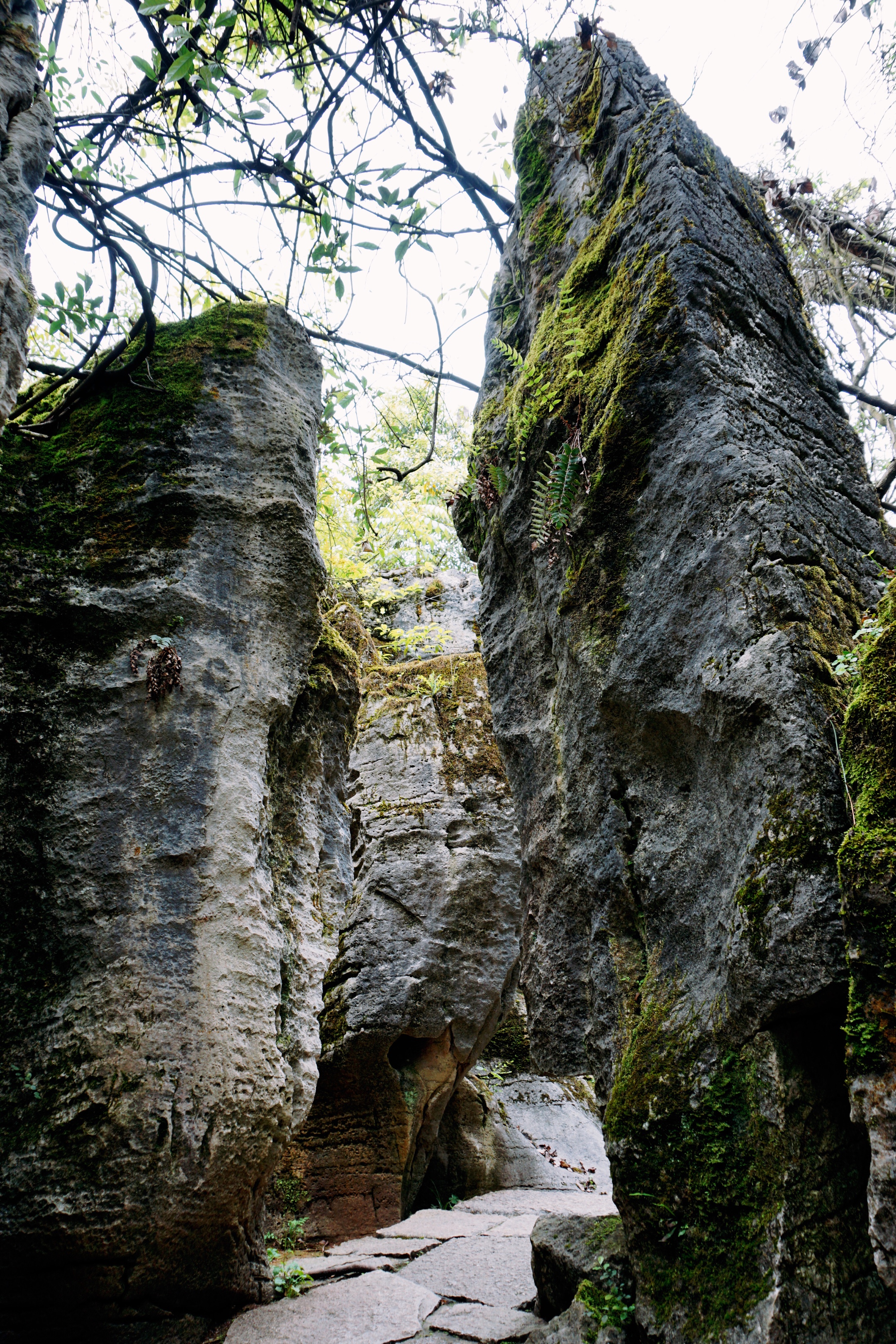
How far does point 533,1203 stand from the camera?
7.68 metres

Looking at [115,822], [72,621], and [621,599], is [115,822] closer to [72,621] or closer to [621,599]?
[72,621]

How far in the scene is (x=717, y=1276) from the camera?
85.4 inches

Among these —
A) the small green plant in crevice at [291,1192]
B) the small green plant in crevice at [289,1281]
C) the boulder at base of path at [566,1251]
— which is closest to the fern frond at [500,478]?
the boulder at base of path at [566,1251]

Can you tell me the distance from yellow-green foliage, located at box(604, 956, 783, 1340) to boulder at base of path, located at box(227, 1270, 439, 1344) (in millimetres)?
1508

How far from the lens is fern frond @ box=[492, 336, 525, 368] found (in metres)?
4.40

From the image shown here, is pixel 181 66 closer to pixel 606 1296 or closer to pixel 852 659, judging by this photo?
pixel 852 659

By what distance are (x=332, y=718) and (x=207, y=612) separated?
1302 mm

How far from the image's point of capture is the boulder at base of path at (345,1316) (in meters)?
3.05

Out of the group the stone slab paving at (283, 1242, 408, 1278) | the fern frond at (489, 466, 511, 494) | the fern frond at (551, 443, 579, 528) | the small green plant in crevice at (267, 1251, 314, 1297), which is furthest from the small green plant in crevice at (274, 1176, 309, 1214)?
the fern frond at (551, 443, 579, 528)

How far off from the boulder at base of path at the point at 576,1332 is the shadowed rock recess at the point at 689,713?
14 cm

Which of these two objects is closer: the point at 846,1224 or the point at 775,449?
the point at 846,1224

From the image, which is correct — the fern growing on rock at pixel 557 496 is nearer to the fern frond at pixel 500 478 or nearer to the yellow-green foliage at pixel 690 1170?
the fern frond at pixel 500 478

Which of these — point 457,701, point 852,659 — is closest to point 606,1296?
point 852,659

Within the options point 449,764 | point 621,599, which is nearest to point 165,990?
point 621,599
